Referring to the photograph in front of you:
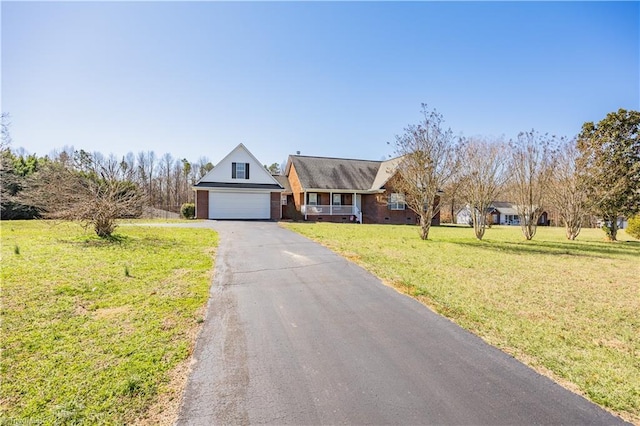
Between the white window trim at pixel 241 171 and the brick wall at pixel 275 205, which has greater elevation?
the white window trim at pixel 241 171

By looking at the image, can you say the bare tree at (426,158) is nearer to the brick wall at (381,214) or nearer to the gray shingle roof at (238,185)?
the brick wall at (381,214)

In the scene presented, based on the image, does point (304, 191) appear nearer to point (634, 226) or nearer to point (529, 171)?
point (529, 171)

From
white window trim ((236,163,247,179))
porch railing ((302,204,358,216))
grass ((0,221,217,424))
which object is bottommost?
grass ((0,221,217,424))

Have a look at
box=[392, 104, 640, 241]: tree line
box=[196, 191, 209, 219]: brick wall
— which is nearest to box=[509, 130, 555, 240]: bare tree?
box=[392, 104, 640, 241]: tree line

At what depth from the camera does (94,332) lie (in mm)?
4047

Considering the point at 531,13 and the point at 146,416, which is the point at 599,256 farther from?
the point at 146,416

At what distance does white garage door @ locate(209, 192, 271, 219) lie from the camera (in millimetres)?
24781

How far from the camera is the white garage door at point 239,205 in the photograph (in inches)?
976

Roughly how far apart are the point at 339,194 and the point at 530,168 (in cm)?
1532

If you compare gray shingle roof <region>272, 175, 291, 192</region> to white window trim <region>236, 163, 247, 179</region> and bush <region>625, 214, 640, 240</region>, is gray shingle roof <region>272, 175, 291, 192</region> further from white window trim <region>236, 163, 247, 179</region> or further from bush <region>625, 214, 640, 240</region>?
bush <region>625, 214, 640, 240</region>

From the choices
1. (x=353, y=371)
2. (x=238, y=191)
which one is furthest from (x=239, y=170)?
(x=353, y=371)

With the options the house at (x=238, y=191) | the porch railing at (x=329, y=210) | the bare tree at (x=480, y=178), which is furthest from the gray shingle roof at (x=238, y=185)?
the bare tree at (x=480, y=178)

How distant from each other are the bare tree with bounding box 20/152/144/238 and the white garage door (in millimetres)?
12893

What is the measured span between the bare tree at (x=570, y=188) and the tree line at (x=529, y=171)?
5cm
